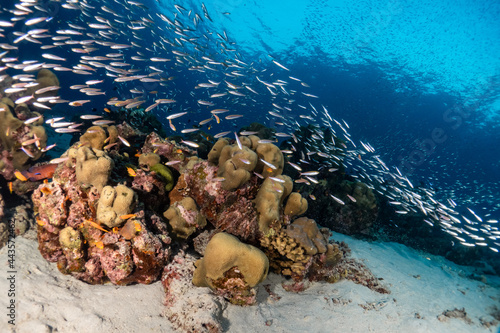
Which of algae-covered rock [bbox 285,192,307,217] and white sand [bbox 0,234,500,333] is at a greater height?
algae-covered rock [bbox 285,192,307,217]

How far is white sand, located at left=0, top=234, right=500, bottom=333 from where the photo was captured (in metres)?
3.38

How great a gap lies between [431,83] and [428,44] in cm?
665

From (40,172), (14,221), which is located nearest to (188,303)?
(14,221)

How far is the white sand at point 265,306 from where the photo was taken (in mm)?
3385

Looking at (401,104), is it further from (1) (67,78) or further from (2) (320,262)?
(1) (67,78)

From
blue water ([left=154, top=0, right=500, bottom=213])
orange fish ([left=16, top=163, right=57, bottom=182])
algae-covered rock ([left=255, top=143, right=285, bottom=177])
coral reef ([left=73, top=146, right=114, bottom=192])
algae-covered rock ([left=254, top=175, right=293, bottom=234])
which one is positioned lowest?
orange fish ([left=16, top=163, right=57, bottom=182])

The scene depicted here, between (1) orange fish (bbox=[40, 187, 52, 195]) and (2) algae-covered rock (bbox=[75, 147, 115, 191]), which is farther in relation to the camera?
(1) orange fish (bbox=[40, 187, 52, 195])

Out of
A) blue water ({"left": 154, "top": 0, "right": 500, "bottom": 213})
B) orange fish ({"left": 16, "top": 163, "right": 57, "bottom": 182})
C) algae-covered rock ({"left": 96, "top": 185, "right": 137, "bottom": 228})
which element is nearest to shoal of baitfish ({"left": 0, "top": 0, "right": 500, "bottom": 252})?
orange fish ({"left": 16, "top": 163, "right": 57, "bottom": 182})

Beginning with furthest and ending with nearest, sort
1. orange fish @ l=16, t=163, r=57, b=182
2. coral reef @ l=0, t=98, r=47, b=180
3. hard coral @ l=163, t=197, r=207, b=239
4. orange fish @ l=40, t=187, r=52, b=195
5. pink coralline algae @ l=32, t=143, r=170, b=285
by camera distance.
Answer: coral reef @ l=0, t=98, r=47, b=180 < orange fish @ l=16, t=163, r=57, b=182 < hard coral @ l=163, t=197, r=207, b=239 < orange fish @ l=40, t=187, r=52, b=195 < pink coralline algae @ l=32, t=143, r=170, b=285

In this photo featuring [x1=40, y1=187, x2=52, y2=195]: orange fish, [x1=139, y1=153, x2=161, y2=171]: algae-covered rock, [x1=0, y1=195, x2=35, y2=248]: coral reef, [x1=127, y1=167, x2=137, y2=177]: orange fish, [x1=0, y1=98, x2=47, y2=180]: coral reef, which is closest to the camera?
[x1=40, y1=187, x2=52, y2=195]: orange fish

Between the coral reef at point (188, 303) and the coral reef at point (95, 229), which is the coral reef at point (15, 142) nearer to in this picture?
the coral reef at point (95, 229)

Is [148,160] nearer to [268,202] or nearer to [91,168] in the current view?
[91,168]

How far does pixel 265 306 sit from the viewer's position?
4707 mm

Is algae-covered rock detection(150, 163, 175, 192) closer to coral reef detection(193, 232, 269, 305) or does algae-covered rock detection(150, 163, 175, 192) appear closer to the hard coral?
the hard coral
